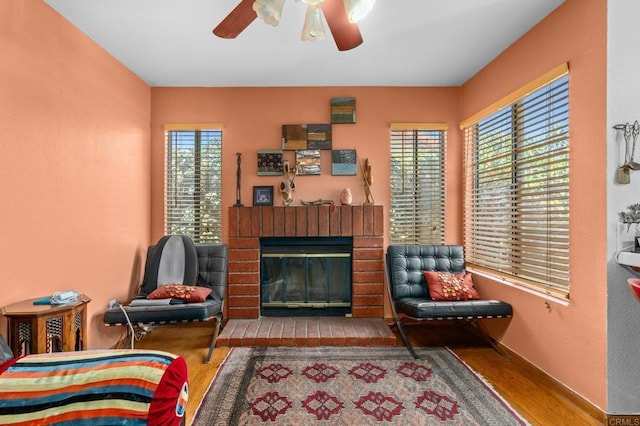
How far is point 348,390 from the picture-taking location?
7.29 ft

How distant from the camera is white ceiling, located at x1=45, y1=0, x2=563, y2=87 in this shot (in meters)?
2.20

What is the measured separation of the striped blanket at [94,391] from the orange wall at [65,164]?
103cm

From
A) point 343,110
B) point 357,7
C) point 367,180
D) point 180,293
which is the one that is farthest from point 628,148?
point 180,293

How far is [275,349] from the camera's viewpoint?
2.84m

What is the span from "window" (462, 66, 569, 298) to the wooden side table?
3177 millimetres

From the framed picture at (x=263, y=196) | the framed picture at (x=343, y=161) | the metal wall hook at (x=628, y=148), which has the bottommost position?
the framed picture at (x=263, y=196)

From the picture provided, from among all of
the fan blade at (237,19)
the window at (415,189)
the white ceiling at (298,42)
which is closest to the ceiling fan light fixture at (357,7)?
the fan blade at (237,19)

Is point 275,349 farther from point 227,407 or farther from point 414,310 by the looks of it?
point 414,310

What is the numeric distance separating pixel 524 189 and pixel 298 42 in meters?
2.16

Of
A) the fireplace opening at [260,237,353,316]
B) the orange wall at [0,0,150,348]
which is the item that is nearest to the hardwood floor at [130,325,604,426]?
the orange wall at [0,0,150,348]

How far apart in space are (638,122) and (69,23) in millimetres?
3793

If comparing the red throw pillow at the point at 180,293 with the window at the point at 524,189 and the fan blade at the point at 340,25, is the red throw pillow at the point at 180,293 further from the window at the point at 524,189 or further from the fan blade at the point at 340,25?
the window at the point at 524,189

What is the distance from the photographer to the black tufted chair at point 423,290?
104 inches

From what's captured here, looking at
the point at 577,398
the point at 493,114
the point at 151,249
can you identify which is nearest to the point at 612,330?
the point at 577,398
